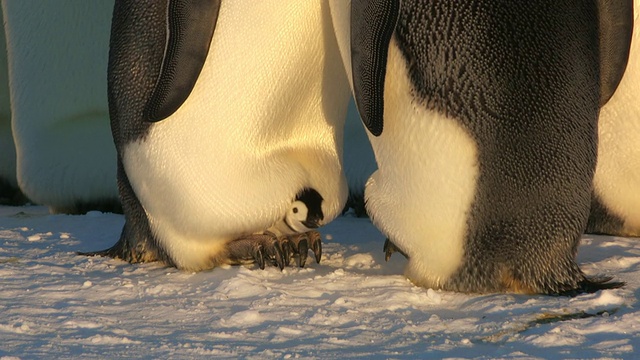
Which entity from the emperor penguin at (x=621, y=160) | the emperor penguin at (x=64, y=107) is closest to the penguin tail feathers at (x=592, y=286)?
the emperor penguin at (x=621, y=160)

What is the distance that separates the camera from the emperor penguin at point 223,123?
3.21 meters

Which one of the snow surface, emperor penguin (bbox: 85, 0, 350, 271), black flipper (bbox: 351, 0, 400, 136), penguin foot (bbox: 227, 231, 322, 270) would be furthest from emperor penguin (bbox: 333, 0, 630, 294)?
→ penguin foot (bbox: 227, 231, 322, 270)

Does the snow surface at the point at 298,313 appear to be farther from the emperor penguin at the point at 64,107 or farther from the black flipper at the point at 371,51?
the emperor penguin at the point at 64,107

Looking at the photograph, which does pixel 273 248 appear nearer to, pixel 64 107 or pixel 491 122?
pixel 491 122

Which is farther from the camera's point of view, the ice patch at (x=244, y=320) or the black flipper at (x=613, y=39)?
the black flipper at (x=613, y=39)

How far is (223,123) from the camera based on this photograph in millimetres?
3232

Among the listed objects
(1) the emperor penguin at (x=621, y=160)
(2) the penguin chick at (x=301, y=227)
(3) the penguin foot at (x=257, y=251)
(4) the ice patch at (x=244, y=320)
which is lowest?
(4) the ice patch at (x=244, y=320)

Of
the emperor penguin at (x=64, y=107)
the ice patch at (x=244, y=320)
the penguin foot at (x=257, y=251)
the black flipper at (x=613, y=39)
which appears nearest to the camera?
the ice patch at (x=244, y=320)

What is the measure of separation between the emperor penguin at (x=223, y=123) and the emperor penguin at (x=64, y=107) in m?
0.99

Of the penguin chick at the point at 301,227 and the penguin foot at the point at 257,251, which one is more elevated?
the penguin chick at the point at 301,227

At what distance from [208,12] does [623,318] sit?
4.10 feet

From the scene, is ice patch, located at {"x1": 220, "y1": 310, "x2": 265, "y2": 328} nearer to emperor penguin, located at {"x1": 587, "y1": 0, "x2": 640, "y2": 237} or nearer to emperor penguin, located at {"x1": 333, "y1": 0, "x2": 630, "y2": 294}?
emperor penguin, located at {"x1": 333, "y1": 0, "x2": 630, "y2": 294}

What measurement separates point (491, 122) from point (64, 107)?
6.75ft

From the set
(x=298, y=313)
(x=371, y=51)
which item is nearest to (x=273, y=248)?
(x=298, y=313)
